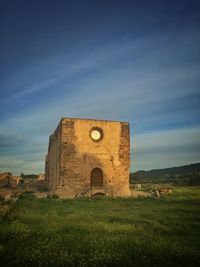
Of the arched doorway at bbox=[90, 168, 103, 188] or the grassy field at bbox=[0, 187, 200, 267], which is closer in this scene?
the grassy field at bbox=[0, 187, 200, 267]

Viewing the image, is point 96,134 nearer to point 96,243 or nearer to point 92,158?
point 92,158

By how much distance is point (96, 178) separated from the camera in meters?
21.8

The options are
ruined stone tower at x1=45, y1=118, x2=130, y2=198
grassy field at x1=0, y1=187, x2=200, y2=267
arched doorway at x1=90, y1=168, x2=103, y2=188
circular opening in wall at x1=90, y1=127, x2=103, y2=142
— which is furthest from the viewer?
circular opening in wall at x1=90, y1=127, x2=103, y2=142

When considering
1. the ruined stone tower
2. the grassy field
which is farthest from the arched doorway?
the grassy field

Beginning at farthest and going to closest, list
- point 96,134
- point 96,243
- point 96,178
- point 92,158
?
point 96,134 → point 96,178 → point 92,158 → point 96,243

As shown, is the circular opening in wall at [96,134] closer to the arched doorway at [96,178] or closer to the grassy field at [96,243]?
the arched doorway at [96,178]

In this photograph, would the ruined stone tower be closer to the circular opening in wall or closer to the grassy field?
the circular opening in wall

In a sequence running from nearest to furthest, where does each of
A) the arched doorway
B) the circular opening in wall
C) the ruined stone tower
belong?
the ruined stone tower → the arched doorway → the circular opening in wall

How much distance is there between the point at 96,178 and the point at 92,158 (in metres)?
1.71

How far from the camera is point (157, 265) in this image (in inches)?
210

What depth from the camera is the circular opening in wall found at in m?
22.0

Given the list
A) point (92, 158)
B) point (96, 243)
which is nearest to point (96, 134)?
point (92, 158)

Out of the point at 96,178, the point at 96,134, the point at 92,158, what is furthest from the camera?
the point at 96,134

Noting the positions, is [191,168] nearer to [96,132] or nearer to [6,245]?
[96,132]
